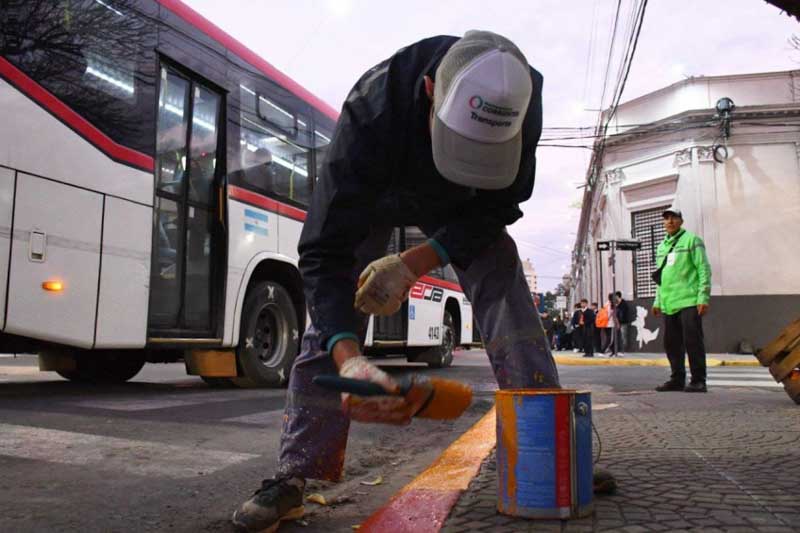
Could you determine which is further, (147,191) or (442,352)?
(442,352)

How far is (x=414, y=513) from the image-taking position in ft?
6.22

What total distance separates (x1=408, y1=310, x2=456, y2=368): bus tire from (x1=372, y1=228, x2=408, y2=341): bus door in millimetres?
1482

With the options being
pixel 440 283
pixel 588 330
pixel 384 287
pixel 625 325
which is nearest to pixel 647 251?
pixel 625 325

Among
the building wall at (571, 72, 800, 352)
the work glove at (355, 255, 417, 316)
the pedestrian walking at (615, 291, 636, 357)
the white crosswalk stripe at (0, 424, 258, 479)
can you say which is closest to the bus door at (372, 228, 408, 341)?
the white crosswalk stripe at (0, 424, 258, 479)

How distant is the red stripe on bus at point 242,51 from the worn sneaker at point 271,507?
180 inches

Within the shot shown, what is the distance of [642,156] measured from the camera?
20.3m

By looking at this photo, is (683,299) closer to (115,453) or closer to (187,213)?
A: (187,213)

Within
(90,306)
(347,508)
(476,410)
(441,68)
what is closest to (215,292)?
(90,306)

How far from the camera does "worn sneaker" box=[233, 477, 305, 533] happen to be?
1.78 meters

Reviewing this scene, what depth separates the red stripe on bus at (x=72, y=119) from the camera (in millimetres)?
4052

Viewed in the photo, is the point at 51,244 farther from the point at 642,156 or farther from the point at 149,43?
the point at 642,156

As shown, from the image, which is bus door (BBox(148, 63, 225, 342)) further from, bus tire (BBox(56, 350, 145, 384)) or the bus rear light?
bus tire (BBox(56, 350, 145, 384))

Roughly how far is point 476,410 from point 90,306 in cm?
277

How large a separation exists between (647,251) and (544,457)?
19488mm
